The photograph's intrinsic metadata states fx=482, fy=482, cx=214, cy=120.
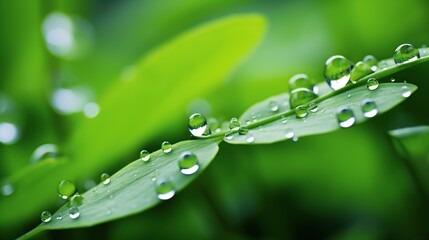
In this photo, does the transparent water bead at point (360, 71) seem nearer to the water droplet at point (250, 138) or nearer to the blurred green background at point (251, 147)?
the water droplet at point (250, 138)

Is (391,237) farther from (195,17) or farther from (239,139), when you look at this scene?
→ (195,17)

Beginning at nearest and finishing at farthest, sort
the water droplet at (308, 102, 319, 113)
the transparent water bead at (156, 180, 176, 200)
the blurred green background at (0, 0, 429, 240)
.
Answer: the transparent water bead at (156, 180, 176, 200)
the water droplet at (308, 102, 319, 113)
the blurred green background at (0, 0, 429, 240)

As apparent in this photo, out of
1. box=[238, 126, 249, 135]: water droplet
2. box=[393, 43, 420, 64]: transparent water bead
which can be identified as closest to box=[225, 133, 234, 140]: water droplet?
box=[238, 126, 249, 135]: water droplet

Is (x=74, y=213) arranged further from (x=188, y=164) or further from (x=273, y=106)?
(x=273, y=106)

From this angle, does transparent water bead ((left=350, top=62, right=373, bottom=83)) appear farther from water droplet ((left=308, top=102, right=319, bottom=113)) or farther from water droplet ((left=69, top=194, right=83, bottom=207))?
water droplet ((left=69, top=194, right=83, bottom=207))

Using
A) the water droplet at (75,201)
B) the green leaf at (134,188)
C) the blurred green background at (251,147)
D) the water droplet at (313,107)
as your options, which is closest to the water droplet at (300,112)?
the water droplet at (313,107)

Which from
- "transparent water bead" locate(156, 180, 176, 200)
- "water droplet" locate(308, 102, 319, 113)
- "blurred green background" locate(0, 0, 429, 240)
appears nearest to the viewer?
"transparent water bead" locate(156, 180, 176, 200)
